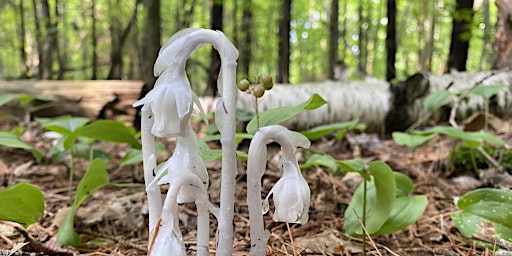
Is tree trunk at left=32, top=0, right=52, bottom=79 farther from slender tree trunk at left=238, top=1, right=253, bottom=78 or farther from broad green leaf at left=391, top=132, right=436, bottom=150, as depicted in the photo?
broad green leaf at left=391, top=132, right=436, bottom=150

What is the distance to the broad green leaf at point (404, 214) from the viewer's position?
134 cm

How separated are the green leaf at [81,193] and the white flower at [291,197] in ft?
2.52

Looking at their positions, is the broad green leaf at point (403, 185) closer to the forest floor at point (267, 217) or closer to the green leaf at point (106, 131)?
the forest floor at point (267, 217)

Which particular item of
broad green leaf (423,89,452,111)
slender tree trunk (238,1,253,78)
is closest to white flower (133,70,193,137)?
broad green leaf (423,89,452,111)

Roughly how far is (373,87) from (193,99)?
365 centimetres

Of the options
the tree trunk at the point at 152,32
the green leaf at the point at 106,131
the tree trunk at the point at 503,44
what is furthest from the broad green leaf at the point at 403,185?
the tree trunk at the point at 503,44

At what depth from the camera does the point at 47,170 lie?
2627 millimetres

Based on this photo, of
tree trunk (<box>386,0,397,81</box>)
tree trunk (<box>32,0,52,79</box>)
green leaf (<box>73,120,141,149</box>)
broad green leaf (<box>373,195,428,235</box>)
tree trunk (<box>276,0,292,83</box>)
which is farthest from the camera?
tree trunk (<box>32,0,52,79</box>)

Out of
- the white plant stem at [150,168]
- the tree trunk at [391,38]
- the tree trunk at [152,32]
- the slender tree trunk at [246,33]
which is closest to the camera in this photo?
the white plant stem at [150,168]

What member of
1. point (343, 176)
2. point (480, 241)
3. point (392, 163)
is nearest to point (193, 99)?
point (480, 241)

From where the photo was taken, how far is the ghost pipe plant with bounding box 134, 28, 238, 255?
783 mm

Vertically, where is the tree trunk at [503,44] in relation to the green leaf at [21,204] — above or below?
above

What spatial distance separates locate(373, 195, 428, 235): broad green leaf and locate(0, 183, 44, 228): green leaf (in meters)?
1.04

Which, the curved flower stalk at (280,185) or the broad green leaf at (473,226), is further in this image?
the broad green leaf at (473,226)
